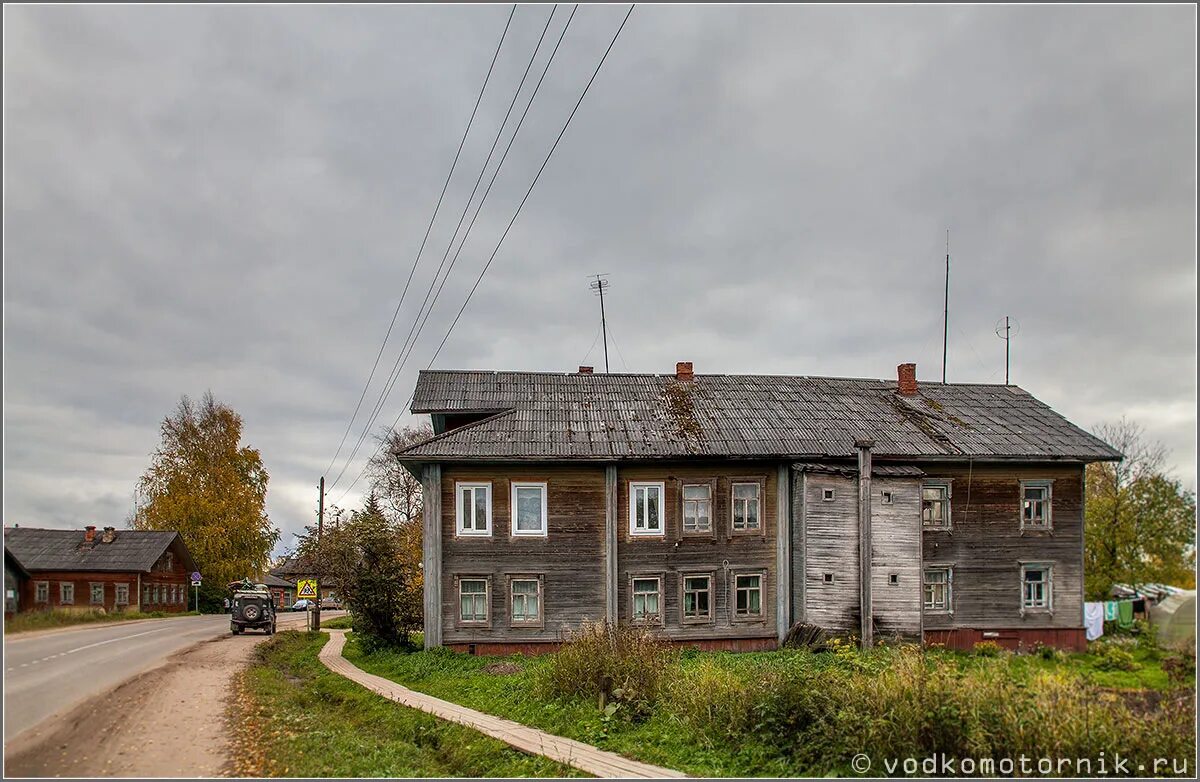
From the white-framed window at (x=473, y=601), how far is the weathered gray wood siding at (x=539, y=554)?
0.43 ft

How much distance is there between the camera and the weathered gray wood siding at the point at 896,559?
802 inches

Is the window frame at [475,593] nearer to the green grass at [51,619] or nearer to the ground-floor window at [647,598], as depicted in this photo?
the ground-floor window at [647,598]

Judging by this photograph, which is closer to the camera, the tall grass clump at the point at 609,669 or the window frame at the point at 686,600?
the tall grass clump at the point at 609,669

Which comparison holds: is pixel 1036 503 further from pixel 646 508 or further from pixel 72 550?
pixel 72 550

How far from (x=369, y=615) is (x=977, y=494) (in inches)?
691

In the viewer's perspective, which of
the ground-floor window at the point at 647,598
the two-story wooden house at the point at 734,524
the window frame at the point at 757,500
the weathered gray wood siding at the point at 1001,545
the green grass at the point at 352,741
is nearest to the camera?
the green grass at the point at 352,741

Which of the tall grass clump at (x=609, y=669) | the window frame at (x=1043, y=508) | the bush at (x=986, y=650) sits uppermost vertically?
the window frame at (x=1043, y=508)

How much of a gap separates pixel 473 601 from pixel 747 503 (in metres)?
7.83

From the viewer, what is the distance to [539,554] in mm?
21203

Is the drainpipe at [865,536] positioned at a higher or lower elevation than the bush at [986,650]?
higher

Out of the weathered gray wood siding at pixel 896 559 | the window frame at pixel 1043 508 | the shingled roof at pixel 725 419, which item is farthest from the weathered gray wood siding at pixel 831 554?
the window frame at pixel 1043 508

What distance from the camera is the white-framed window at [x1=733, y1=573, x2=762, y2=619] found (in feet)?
70.8

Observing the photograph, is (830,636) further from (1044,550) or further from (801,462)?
(1044,550)

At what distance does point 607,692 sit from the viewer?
13320 millimetres
